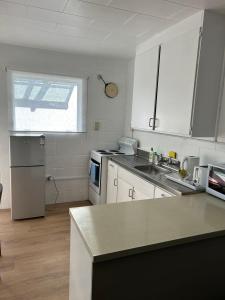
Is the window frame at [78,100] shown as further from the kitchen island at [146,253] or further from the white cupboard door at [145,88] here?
the kitchen island at [146,253]

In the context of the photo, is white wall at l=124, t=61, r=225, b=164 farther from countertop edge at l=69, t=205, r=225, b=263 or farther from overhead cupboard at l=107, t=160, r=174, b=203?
countertop edge at l=69, t=205, r=225, b=263

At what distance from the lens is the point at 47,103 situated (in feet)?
11.2

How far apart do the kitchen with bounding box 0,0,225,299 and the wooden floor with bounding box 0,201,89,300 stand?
0.01m

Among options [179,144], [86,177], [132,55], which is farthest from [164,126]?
[86,177]

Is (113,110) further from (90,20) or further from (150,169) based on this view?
(90,20)

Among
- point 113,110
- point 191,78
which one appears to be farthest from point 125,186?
point 113,110

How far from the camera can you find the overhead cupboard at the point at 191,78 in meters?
1.89

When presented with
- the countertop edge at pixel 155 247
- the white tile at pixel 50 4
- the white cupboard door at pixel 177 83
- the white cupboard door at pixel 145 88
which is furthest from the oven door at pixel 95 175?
the countertop edge at pixel 155 247

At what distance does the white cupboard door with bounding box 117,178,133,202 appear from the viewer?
2.63m

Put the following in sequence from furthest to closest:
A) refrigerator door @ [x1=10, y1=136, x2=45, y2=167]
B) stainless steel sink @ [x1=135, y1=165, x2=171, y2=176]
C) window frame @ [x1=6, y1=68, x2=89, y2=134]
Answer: window frame @ [x1=6, y1=68, x2=89, y2=134] < refrigerator door @ [x1=10, y1=136, x2=45, y2=167] < stainless steel sink @ [x1=135, y1=165, x2=171, y2=176]

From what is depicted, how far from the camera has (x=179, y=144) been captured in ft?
8.57

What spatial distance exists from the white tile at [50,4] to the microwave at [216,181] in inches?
69.7

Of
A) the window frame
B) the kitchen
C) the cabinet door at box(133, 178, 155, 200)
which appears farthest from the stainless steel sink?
the window frame

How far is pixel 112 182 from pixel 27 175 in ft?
3.73
